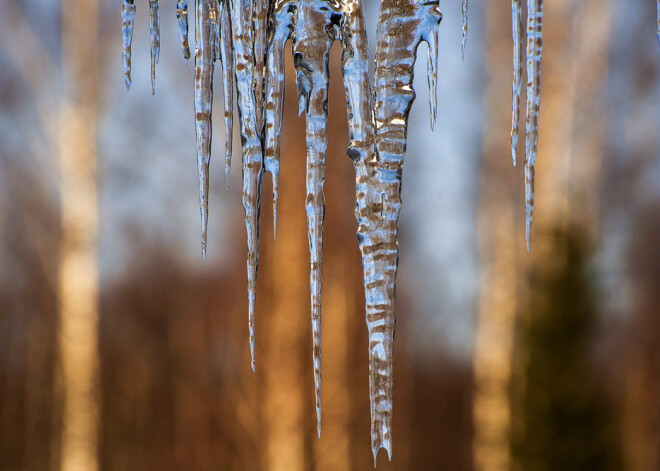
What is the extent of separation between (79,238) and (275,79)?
4.38ft

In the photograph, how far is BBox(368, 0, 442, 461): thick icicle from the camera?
1.72ft

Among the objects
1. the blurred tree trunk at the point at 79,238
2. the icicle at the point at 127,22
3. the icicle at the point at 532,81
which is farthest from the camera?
the blurred tree trunk at the point at 79,238

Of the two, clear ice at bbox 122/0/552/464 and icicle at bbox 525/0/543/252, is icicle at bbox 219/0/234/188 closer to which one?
clear ice at bbox 122/0/552/464

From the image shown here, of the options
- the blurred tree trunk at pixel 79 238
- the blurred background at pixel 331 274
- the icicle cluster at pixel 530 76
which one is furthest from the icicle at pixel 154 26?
the blurred tree trunk at pixel 79 238

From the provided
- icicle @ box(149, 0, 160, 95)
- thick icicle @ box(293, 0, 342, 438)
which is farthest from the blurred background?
thick icicle @ box(293, 0, 342, 438)

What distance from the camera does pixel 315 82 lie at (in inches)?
21.2

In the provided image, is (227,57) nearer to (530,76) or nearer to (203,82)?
(203,82)

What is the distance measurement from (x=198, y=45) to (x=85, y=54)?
1.34 m

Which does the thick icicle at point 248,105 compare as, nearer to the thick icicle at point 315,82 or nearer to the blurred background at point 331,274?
the thick icicle at point 315,82

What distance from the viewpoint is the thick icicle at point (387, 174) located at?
0.52m

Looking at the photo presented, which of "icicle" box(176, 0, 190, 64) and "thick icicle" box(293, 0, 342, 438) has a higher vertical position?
"icicle" box(176, 0, 190, 64)

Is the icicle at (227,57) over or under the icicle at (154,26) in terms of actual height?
under

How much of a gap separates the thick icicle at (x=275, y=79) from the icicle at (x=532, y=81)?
0.21 meters

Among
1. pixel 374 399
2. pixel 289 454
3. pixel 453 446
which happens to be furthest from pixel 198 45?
pixel 453 446
